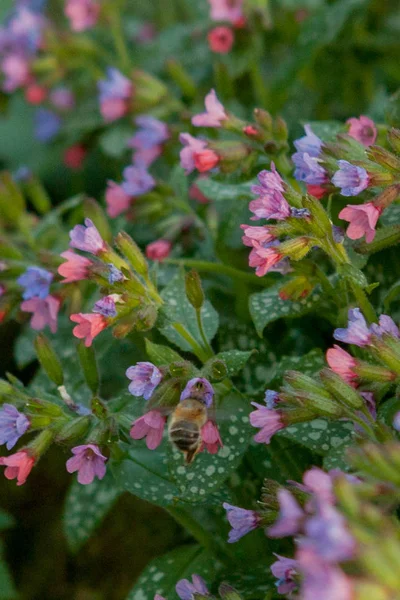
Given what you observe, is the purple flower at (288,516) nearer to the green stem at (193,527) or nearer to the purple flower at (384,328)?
the purple flower at (384,328)

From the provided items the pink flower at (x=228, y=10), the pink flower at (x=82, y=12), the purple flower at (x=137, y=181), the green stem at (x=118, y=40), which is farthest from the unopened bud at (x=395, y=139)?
the pink flower at (x=82, y=12)

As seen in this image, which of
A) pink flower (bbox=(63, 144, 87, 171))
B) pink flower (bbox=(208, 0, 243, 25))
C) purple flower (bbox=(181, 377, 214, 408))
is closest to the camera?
purple flower (bbox=(181, 377, 214, 408))

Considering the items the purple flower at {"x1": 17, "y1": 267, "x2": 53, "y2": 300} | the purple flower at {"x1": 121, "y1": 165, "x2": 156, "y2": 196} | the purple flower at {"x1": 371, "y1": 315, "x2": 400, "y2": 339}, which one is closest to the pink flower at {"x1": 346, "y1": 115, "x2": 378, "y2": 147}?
the purple flower at {"x1": 371, "y1": 315, "x2": 400, "y2": 339}

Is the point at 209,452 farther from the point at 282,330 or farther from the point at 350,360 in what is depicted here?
the point at 282,330

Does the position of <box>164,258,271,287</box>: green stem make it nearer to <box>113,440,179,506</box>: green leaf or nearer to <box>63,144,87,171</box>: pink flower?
<box>113,440,179,506</box>: green leaf

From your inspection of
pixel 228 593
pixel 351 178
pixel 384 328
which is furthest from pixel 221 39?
pixel 228 593

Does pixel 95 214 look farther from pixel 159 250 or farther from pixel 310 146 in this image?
pixel 310 146

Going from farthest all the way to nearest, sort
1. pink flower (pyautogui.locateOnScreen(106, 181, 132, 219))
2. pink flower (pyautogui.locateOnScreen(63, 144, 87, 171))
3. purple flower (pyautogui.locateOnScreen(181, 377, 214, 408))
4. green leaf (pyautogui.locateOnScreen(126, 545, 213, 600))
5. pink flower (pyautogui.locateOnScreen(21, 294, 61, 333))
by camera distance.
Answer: pink flower (pyautogui.locateOnScreen(63, 144, 87, 171)), pink flower (pyautogui.locateOnScreen(106, 181, 132, 219)), pink flower (pyautogui.locateOnScreen(21, 294, 61, 333)), green leaf (pyautogui.locateOnScreen(126, 545, 213, 600)), purple flower (pyautogui.locateOnScreen(181, 377, 214, 408))

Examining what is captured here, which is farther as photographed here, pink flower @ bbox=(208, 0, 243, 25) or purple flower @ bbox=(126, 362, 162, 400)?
pink flower @ bbox=(208, 0, 243, 25)
